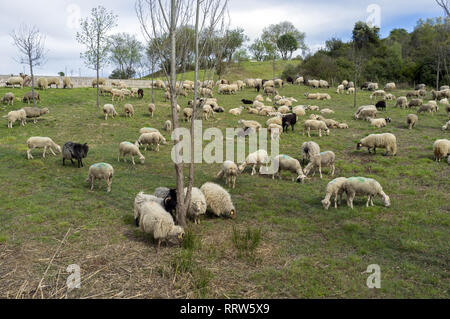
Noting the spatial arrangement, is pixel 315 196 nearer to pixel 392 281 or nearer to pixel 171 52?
pixel 392 281

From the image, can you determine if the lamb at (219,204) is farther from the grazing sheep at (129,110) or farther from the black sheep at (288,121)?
the grazing sheep at (129,110)

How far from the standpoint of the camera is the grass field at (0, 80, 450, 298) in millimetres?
6531

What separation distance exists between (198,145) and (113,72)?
65.2m

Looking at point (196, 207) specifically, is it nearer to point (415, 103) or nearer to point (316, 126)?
point (316, 126)

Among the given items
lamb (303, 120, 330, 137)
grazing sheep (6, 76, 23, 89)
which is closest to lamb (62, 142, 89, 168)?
lamb (303, 120, 330, 137)

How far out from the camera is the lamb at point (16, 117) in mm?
22500

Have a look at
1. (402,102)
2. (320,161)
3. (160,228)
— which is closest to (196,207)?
(160,228)

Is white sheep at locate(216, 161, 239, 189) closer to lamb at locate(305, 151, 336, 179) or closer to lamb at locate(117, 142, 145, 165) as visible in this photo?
lamb at locate(305, 151, 336, 179)

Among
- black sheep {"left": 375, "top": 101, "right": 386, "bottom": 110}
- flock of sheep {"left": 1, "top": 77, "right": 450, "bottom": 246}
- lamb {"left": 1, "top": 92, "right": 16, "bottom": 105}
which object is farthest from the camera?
black sheep {"left": 375, "top": 101, "right": 386, "bottom": 110}

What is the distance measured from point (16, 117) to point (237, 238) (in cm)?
2188

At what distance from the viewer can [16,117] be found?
22.8 m

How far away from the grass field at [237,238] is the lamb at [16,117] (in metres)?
6.88

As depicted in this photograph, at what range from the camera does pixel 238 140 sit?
68.6ft

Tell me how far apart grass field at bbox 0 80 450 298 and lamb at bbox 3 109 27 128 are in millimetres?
6879
